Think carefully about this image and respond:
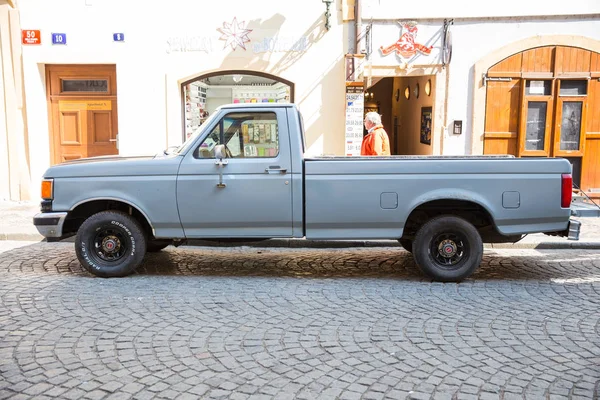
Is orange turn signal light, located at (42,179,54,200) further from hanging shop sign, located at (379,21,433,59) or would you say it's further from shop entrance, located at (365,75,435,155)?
shop entrance, located at (365,75,435,155)

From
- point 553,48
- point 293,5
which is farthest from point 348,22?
point 553,48

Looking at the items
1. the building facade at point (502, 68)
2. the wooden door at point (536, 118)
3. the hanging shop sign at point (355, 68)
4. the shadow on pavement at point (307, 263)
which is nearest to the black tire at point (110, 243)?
the shadow on pavement at point (307, 263)

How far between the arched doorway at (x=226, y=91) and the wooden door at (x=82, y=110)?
1469 mm

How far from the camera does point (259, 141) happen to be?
260 inches

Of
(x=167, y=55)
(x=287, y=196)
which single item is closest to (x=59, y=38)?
(x=167, y=55)

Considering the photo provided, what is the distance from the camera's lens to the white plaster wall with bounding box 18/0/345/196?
11.4 metres

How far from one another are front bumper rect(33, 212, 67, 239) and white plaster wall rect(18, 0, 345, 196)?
542 centimetres

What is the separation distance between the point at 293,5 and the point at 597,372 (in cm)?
913

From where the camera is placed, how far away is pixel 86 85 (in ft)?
39.1

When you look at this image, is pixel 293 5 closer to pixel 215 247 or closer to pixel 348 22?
pixel 348 22

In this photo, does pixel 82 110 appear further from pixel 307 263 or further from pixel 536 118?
pixel 536 118

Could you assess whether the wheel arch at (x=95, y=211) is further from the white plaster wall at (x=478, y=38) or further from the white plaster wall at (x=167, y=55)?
the white plaster wall at (x=478, y=38)

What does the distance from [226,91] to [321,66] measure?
200 centimetres

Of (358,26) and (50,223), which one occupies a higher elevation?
(358,26)
